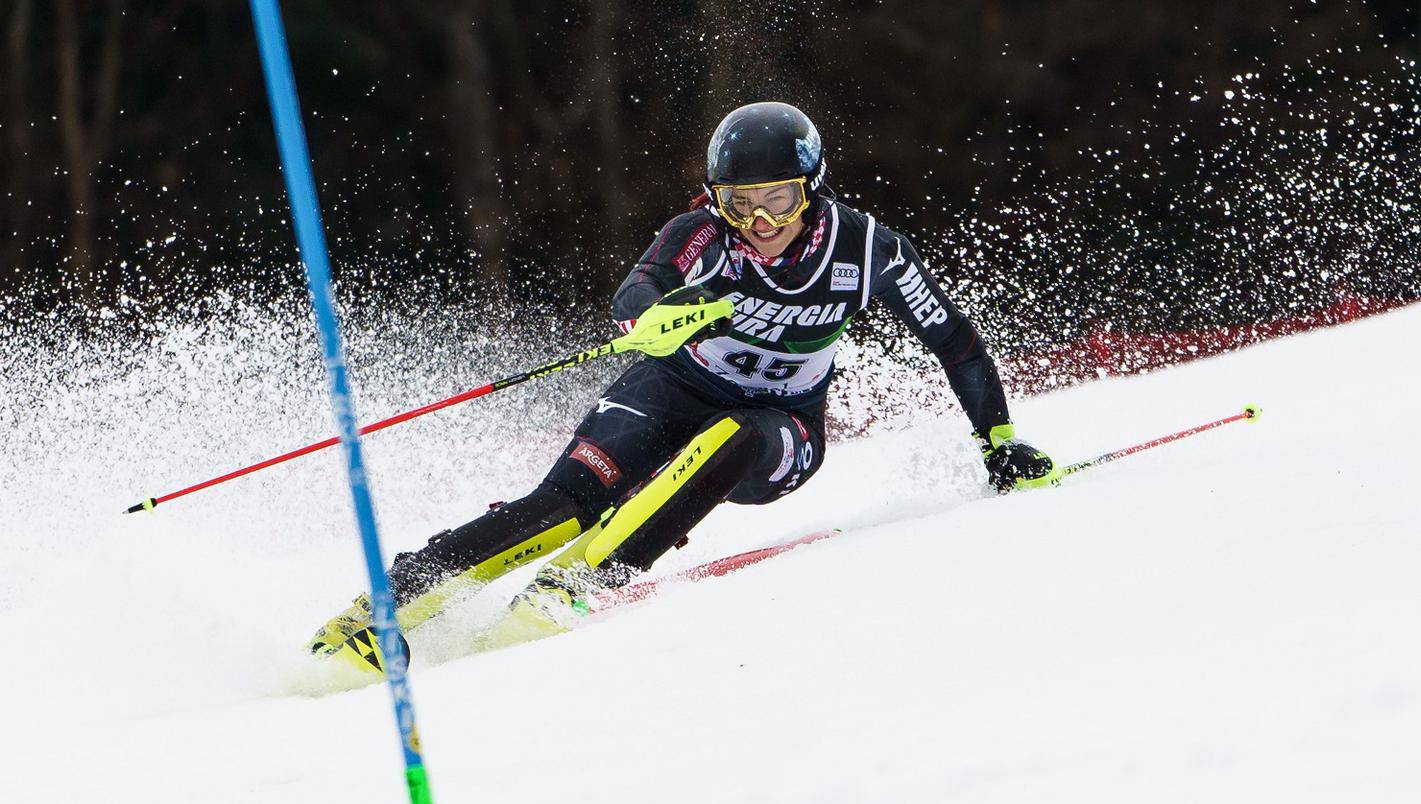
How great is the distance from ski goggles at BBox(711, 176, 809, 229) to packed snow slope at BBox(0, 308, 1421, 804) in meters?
0.62

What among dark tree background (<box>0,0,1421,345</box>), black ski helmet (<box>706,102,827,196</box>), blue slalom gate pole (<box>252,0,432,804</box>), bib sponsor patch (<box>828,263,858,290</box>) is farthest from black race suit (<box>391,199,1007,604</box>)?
dark tree background (<box>0,0,1421,345</box>)

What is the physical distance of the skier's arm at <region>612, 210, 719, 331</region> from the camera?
2590 mm

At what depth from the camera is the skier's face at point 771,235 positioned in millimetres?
2621

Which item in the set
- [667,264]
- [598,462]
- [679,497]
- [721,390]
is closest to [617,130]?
[721,390]

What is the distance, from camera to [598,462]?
2.66m

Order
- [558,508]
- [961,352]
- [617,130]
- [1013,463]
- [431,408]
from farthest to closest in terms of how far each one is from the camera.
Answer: [617,130]
[961,352]
[1013,463]
[558,508]
[431,408]

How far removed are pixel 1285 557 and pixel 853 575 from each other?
0.60 meters

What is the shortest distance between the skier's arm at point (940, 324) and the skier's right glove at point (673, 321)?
1.66ft

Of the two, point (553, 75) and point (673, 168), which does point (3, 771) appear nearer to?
point (673, 168)

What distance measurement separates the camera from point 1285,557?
1.73m

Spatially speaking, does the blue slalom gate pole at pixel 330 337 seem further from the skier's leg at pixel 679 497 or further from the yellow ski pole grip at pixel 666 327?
the yellow ski pole grip at pixel 666 327

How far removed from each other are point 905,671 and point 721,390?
1.39 meters

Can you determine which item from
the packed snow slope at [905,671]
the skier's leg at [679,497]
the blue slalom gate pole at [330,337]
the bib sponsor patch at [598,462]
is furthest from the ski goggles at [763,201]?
the blue slalom gate pole at [330,337]

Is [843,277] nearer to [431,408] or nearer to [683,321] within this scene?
[683,321]
